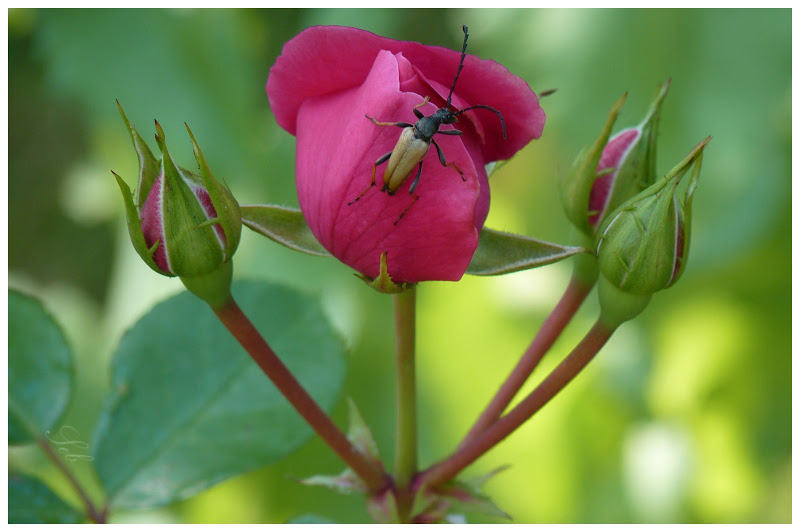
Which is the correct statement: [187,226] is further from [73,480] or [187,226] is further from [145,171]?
[73,480]

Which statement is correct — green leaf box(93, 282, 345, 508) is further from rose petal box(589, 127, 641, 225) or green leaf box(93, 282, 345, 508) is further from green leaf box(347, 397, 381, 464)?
rose petal box(589, 127, 641, 225)

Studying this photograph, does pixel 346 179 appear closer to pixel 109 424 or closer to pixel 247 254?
pixel 109 424

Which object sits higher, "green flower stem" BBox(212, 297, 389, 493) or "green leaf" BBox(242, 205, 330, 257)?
"green leaf" BBox(242, 205, 330, 257)

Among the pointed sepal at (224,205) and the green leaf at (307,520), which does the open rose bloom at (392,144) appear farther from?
the green leaf at (307,520)

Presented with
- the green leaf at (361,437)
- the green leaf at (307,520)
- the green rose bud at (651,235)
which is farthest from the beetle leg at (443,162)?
the green leaf at (307,520)

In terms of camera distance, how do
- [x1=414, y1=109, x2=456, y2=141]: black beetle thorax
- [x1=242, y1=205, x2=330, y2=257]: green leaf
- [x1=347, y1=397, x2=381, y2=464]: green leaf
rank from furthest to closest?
1. [x1=347, y1=397, x2=381, y2=464]: green leaf
2. [x1=242, y1=205, x2=330, y2=257]: green leaf
3. [x1=414, y1=109, x2=456, y2=141]: black beetle thorax

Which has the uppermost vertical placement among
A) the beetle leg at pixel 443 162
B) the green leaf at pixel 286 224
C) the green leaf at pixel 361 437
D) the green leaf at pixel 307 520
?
the beetle leg at pixel 443 162

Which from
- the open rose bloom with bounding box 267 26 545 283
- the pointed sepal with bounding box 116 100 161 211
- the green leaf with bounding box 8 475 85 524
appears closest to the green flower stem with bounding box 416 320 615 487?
the open rose bloom with bounding box 267 26 545 283
